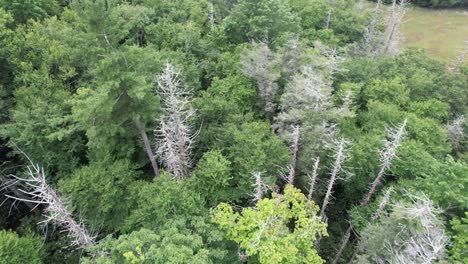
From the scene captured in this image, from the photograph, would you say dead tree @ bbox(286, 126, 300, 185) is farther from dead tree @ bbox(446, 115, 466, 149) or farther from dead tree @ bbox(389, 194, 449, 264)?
dead tree @ bbox(446, 115, 466, 149)

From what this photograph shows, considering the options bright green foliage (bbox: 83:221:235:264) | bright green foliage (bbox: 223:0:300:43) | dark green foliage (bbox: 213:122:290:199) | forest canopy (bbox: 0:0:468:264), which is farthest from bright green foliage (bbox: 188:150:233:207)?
bright green foliage (bbox: 223:0:300:43)

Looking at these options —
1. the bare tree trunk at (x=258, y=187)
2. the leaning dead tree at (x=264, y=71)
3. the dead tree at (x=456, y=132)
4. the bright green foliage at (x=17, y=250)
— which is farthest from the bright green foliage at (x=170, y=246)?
the dead tree at (x=456, y=132)

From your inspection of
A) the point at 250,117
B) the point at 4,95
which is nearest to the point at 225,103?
the point at 250,117

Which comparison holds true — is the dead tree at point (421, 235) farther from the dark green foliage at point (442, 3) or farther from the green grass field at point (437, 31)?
the dark green foliage at point (442, 3)

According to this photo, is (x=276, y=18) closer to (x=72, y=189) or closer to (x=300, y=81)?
(x=300, y=81)

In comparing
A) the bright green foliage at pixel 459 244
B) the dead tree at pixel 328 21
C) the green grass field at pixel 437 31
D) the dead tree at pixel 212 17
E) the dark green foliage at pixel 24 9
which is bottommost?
the green grass field at pixel 437 31

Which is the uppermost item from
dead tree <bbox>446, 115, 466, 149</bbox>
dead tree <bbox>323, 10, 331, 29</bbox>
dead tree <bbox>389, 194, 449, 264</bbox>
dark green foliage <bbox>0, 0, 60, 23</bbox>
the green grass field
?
dark green foliage <bbox>0, 0, 60, 23</bbox>
